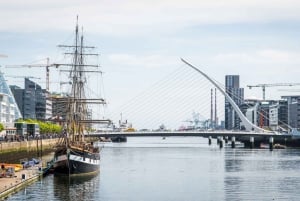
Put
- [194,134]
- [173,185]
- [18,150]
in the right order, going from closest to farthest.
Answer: [173,185], [18,150], [194,134]

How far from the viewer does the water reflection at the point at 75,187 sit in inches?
2150

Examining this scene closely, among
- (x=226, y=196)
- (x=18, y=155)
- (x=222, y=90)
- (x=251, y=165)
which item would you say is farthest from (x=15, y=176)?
(x=222, y=90)

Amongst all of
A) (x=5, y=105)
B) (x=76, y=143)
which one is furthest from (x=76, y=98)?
(x=5, y=105)

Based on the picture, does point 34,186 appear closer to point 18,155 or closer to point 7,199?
point 7,199

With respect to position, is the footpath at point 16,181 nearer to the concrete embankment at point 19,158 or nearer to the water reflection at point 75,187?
the concrete embankment at point 19,158

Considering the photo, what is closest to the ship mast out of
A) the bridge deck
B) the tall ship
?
the tall ship

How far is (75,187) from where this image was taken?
61.3m

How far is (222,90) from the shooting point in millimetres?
172000

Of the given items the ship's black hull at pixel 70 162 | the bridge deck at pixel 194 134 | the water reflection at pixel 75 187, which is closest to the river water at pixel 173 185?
the water reflection at pixel 75 187

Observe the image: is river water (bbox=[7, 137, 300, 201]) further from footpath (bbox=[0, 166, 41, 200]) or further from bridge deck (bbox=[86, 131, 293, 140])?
bridge deck (bbox=[86, 131, 293, 140])

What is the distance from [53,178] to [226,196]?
19292 mm

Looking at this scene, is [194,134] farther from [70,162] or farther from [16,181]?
[16,181]

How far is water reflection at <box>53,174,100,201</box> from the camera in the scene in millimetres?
54622

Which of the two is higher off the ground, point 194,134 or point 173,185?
point 194,134
